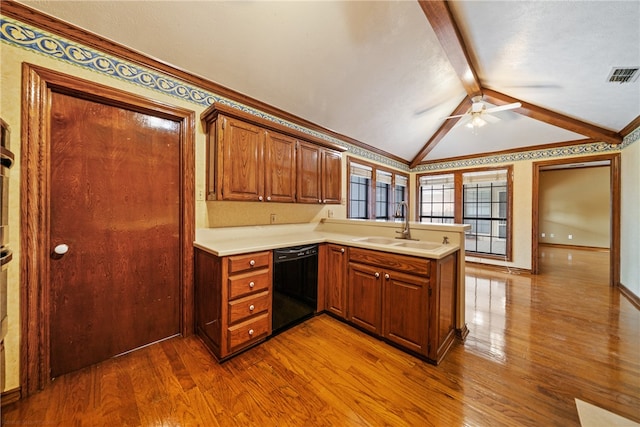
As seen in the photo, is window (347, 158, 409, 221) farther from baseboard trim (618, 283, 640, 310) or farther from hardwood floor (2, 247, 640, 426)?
baseboard trim (618, 283, 640, 310)

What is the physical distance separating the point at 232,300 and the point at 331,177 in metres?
1.97

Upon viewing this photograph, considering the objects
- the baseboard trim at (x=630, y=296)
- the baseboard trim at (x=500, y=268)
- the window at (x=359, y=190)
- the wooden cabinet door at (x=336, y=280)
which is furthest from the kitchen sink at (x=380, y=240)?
the baseboard trim at (x=500, y=268)

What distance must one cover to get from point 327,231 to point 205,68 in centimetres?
235

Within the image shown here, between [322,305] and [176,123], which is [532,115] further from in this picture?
[176,123]

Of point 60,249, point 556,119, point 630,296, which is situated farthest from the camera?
point 556,119

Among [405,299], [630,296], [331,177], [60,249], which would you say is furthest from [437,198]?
[60,249]

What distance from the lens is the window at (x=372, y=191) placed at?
4312 mm

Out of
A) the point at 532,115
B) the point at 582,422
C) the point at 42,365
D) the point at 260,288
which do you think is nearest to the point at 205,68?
the point at 260,288

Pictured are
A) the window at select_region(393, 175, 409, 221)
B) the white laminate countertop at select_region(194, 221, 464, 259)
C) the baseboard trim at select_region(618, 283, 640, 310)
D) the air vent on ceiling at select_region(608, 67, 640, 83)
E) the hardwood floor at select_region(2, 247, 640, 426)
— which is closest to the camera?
the hardwood floor at select_region(2, 247, 640, 426)

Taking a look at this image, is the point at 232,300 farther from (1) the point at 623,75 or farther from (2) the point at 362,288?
(1) the point at 623,75

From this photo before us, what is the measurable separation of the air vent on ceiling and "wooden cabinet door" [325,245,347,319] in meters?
3.32

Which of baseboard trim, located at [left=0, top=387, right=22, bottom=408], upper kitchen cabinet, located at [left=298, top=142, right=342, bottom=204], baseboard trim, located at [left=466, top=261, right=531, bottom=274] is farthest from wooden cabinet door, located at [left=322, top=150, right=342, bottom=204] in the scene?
Answer: baseboard trim, located at [left=466, top=261, right=531, bottom=274]

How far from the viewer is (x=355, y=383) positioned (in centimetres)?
160

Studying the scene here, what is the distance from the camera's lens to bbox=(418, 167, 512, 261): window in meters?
4.81
